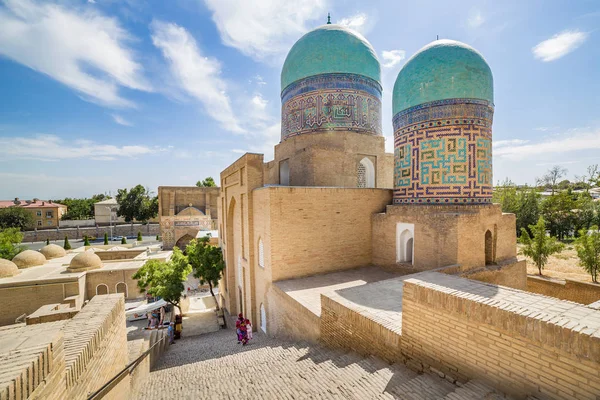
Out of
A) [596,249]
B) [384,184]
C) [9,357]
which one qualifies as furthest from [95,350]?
[596,249]

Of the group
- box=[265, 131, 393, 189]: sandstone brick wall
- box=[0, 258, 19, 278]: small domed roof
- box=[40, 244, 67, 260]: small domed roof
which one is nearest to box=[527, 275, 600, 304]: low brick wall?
box=[265, 131, 393, 189]: sandstone brick wall

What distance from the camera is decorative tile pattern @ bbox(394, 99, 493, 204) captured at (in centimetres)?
708

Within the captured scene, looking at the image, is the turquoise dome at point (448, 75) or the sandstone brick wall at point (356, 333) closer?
the sandstone brick wall at point (356, 333)

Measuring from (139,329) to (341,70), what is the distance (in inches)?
445

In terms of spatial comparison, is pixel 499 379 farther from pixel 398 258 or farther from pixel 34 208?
pixel 34 208

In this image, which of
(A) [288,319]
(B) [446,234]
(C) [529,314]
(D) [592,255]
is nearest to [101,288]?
(A) [288,319]

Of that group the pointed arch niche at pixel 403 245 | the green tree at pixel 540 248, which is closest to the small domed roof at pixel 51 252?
the pointed arch niche at pixel 403 245

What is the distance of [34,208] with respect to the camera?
35500 mm

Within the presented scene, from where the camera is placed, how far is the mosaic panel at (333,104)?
389 inches

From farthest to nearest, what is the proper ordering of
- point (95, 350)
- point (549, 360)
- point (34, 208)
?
point (34, 208) < point (95, 350) < point (549, 360)

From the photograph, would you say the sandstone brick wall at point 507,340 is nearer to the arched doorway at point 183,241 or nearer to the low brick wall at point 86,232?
the arched doorway at point 183,241

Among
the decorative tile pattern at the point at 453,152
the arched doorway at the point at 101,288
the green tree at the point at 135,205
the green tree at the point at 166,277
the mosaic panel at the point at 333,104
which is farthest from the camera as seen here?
the green tree at the point at 135,205

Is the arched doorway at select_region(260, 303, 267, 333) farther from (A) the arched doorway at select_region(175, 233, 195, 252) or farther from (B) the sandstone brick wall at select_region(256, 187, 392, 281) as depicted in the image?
(A) the arched doorway at select_region(175, 233, 195, 252)

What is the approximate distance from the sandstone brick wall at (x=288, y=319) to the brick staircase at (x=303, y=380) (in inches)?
10.8
